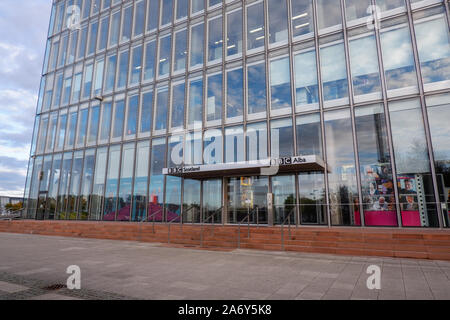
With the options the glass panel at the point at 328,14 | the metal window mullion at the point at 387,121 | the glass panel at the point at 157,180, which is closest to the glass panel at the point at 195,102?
the glass panel at the point at 157,180

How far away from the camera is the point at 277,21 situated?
17.9 m

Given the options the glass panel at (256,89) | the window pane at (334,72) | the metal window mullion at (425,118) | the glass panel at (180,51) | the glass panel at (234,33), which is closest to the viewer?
the metal window mullion at (425,118)

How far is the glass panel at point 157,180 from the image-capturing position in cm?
1917

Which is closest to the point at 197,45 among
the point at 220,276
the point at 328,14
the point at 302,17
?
the point at 302,17

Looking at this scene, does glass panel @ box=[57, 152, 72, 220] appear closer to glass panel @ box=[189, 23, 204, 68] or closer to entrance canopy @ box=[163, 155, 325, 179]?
entrance canopy @ box=[163, 155, 325, 179]

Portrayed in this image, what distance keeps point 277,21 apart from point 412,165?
11392mm

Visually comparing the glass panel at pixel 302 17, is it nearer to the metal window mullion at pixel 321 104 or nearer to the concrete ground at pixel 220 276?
the metal window mullion at pixel 321 104

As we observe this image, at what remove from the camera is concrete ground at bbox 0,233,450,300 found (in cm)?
542

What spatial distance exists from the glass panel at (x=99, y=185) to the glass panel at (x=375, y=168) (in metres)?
18.0

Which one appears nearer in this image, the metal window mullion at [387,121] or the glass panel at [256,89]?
the metal window mullion at [387,121]

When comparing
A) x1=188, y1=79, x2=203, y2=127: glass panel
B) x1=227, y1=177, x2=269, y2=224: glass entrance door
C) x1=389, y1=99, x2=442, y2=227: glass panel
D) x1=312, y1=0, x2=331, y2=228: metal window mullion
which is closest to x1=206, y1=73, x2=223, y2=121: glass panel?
x1=188, y1=79, x2=203, y2=127: glass panel

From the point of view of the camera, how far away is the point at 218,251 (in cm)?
1114

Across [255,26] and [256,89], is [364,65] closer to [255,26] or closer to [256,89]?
[256,89]

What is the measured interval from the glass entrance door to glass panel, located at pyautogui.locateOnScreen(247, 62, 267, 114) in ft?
14.0
